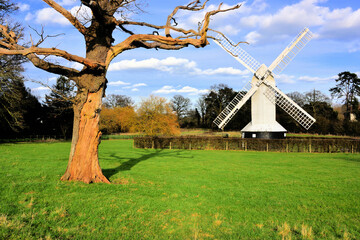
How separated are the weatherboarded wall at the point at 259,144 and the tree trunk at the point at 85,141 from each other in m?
20.9

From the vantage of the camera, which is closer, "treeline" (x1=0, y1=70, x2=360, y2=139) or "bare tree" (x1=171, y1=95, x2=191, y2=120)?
"treeline" (x1=0, y1=70, x2=360, y2=139)

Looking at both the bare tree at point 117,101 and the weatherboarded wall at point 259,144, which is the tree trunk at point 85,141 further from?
the bare tree at point 117,101

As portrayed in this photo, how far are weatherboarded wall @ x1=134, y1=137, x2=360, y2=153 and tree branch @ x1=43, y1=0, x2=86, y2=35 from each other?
21.7 m

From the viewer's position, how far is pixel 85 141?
7961 millimetres

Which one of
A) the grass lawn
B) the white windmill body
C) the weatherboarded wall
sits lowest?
the grass lawn

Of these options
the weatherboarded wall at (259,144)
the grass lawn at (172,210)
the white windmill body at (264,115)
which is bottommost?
the grass lawn at (172,210)

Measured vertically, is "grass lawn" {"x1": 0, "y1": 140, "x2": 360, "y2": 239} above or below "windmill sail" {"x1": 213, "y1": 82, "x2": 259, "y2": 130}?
below

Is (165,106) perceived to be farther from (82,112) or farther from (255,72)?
(82,112)

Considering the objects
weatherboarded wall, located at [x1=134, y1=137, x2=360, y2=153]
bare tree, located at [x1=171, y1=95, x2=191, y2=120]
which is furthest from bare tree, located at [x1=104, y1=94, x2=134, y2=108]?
weatherboarded wall, located at [x1=134, y1=137, x2=360, y2=153]

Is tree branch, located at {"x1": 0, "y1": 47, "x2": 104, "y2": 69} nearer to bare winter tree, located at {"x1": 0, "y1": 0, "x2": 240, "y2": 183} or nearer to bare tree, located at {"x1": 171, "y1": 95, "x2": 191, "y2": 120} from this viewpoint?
bare winter tree, located at {"x1": 0, "y1": 0, "x2": 240, "y2": 183}

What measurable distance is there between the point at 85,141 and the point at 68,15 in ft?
12.9

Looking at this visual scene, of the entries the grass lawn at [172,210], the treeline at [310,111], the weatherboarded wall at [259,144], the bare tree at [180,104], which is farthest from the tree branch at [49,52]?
the bare tree at [180,104]

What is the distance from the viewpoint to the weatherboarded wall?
24.3m

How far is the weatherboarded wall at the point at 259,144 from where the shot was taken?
24.3m
